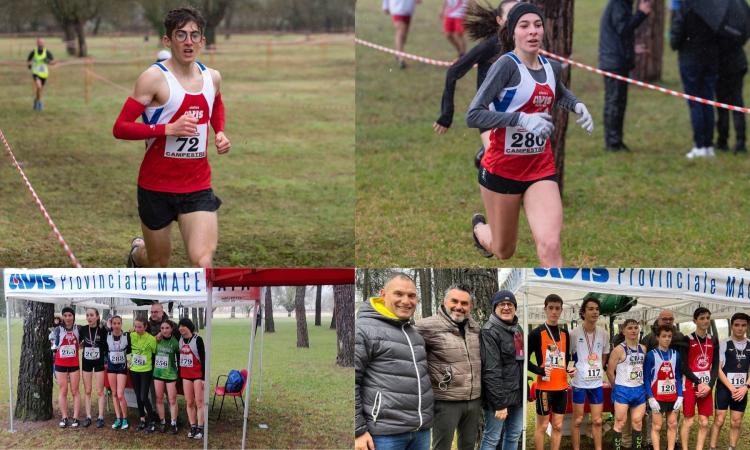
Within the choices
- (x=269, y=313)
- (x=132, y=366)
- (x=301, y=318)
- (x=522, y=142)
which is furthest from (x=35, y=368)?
(x=522, y=142)

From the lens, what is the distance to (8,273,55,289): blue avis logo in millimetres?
6480

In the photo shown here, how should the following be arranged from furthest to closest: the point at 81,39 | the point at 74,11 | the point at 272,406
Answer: the point at 81,39 < the point at 74,11 < the point at 272,406

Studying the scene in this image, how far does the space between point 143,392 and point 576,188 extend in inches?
163

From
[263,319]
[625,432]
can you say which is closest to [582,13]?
[263,319]

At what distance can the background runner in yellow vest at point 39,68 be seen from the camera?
1110 cm

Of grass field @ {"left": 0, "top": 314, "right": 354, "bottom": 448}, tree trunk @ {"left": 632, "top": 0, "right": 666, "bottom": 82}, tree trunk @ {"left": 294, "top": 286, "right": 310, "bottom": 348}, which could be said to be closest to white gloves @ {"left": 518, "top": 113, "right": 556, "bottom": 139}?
grass field @ {"left": 0, "top": 314, "right": 354, "bottom": 448}

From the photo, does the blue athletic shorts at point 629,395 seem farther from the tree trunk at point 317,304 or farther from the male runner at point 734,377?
the tree trunk at point 317,304

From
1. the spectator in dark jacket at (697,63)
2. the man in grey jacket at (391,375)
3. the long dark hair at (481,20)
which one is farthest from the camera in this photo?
the spectator in dark jacket at (697,63)

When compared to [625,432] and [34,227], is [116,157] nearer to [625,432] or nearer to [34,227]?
[34,227]

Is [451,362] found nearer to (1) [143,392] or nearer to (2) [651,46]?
(1) [143,392]

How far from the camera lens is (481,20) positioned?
5734mm

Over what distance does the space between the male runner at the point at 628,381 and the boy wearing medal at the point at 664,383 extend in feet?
0.16

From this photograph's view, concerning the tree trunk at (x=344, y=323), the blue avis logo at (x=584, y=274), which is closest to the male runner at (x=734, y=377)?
the blue avis logo at (x=584, y=274)

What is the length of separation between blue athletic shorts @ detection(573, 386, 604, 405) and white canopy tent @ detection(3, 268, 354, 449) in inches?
62.4
